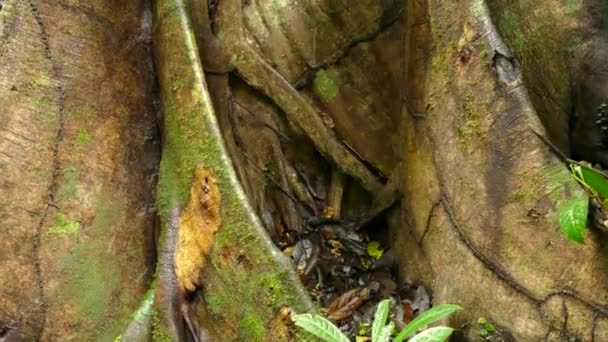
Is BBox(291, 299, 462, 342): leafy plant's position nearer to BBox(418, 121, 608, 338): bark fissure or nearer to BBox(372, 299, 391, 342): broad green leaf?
BBox(372, 299, 391, 342): broad green leaf

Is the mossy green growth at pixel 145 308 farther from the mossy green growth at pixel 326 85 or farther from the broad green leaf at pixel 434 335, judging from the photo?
the mossy green growth at pixel 326 85

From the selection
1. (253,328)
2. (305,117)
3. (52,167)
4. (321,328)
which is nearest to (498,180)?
(321,328)

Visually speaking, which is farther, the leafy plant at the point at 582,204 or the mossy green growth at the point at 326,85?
the mossy green growth at the point at 326,85

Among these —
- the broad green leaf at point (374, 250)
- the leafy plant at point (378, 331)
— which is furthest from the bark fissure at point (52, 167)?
the broad green leaf at point (374, 250)

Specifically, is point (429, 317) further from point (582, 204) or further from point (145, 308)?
point (145, 308)

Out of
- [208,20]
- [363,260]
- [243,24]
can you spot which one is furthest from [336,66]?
[363,260]

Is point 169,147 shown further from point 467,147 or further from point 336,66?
point 467,147

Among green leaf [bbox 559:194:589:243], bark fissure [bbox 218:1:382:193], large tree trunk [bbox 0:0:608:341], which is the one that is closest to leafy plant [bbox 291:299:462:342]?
large tree trunk [bbox 0:0:608:341]
